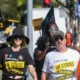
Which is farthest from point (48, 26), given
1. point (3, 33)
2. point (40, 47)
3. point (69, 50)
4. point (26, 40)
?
point (3, 33)

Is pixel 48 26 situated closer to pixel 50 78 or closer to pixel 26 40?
pixel 26 40

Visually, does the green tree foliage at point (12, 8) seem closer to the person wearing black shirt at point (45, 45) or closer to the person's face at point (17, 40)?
the person wearing black shirt at point (45, 45)

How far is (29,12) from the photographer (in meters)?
11.1

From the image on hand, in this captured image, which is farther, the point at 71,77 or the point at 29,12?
the point at 29,12

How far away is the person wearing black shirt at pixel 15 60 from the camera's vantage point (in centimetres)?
708

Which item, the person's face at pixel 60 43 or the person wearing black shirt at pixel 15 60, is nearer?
the person's face at pixel 60 43

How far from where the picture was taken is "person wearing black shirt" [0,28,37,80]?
7078mm

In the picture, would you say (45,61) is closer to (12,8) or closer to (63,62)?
(63,62)

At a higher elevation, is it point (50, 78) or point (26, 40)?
point (26, 40)

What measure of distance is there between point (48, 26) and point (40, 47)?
0.43 m

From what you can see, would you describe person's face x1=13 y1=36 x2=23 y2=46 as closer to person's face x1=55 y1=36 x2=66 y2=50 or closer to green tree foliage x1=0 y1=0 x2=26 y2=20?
person's face x1=55 y1=36 x2=66 y2=50

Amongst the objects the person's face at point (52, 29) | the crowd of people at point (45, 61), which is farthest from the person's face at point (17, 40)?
the person's face at point (52, 29)

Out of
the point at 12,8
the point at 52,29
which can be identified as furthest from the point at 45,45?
the point at 12,8

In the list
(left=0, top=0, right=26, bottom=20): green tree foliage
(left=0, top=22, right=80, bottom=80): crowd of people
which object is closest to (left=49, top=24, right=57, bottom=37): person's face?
(left=0, top=22, right=80, bottom=80): crowd of people
